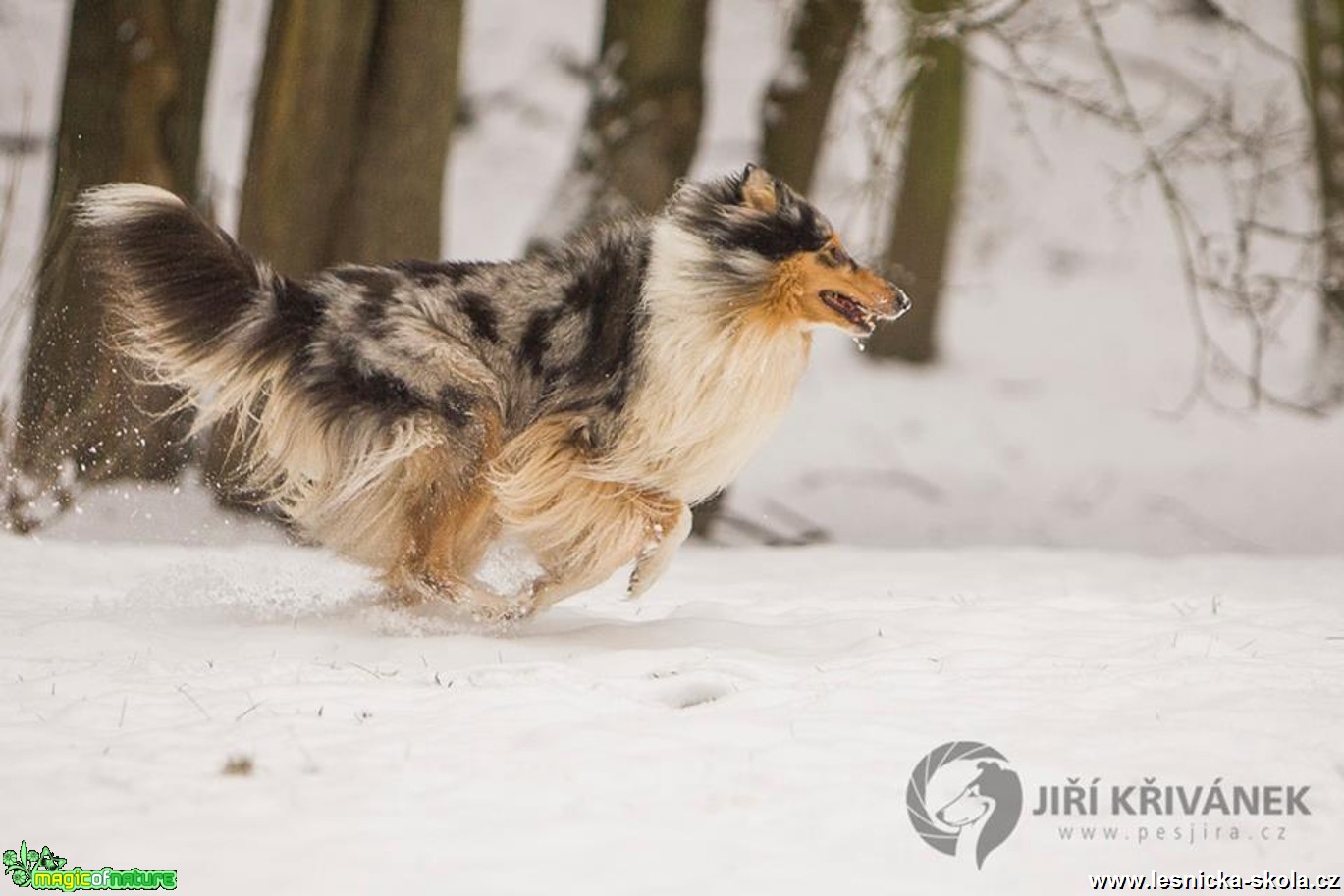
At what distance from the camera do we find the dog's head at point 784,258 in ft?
17.5

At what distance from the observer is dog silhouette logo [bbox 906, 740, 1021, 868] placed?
3.53m

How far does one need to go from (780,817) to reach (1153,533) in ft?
28.5

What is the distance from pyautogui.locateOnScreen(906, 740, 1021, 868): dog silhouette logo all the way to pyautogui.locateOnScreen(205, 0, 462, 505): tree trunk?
4.94 m

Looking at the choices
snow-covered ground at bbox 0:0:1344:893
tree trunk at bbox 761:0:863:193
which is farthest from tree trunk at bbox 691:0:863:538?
snow-covered ground at bbox 0:0:1344:893

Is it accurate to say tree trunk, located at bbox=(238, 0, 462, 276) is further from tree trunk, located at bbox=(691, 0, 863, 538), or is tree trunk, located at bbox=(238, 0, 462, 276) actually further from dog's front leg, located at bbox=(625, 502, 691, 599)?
dog's front leg, located at bbox=(625, 502, 691, 599)

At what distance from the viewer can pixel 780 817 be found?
3568 mm

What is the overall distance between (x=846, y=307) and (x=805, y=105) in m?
4.18

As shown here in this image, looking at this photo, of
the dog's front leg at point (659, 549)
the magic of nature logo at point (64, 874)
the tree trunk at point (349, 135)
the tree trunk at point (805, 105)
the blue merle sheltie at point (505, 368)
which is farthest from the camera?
the tree trunk at point (805, 105)

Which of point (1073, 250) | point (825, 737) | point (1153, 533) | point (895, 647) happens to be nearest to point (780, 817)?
point (825, 737)

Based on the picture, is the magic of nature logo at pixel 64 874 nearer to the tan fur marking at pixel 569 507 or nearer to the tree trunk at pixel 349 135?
the tan fur marking at pixel 569 507

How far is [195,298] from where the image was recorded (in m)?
5.27

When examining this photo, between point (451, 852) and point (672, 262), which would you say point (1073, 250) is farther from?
point (451, 852)

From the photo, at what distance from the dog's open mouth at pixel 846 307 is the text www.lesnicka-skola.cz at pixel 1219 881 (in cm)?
238

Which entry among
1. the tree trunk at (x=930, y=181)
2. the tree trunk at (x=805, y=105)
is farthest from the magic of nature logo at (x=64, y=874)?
the tree trunk at (x=930, y=181)
